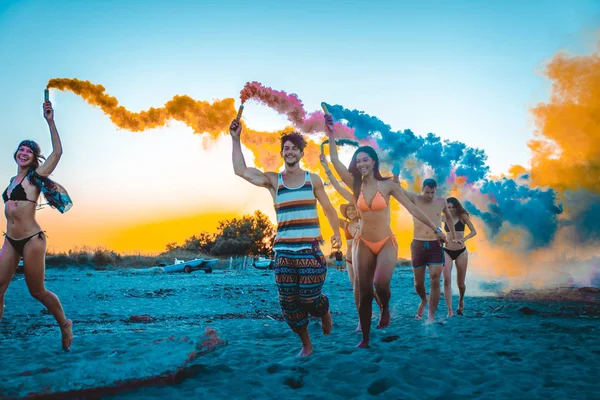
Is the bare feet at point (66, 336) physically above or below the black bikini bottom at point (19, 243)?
below

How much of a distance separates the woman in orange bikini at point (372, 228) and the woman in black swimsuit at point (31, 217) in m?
3.49

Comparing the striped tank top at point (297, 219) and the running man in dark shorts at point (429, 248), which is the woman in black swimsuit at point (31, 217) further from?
the running man in dark shorts at point (429, 248)

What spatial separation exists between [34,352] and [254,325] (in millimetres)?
3443

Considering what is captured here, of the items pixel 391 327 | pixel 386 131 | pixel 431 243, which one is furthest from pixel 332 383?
pixel 386 131

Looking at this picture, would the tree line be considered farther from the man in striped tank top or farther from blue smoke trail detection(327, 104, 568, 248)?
the man in striped tank top

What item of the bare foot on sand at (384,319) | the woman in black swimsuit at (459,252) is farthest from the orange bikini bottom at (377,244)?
the woman in black swimsuit at (459,252)

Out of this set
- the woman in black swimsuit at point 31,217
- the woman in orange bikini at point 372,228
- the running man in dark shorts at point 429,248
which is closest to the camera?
the woman in black swimsuit at point 31,217

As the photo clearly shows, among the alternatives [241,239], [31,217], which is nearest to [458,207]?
[31,217]

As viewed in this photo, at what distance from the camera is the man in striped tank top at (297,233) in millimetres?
4586

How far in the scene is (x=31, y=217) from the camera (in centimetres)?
513

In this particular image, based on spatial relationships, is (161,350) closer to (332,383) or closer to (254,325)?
(332,383)

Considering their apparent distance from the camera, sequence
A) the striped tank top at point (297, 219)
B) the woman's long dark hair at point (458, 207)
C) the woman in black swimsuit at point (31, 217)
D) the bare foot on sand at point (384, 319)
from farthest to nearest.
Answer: the woman's long dark hair at point (458, 207)
the bare foot on sand at point (384, 319)
the woman in black swimsuit at point (31, 217)
the striped tank top at point (297, 219)

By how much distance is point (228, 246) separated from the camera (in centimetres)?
6494

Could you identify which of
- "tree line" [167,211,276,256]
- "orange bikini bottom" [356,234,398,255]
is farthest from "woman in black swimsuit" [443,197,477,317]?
"tree line" [167,211,276,256]
